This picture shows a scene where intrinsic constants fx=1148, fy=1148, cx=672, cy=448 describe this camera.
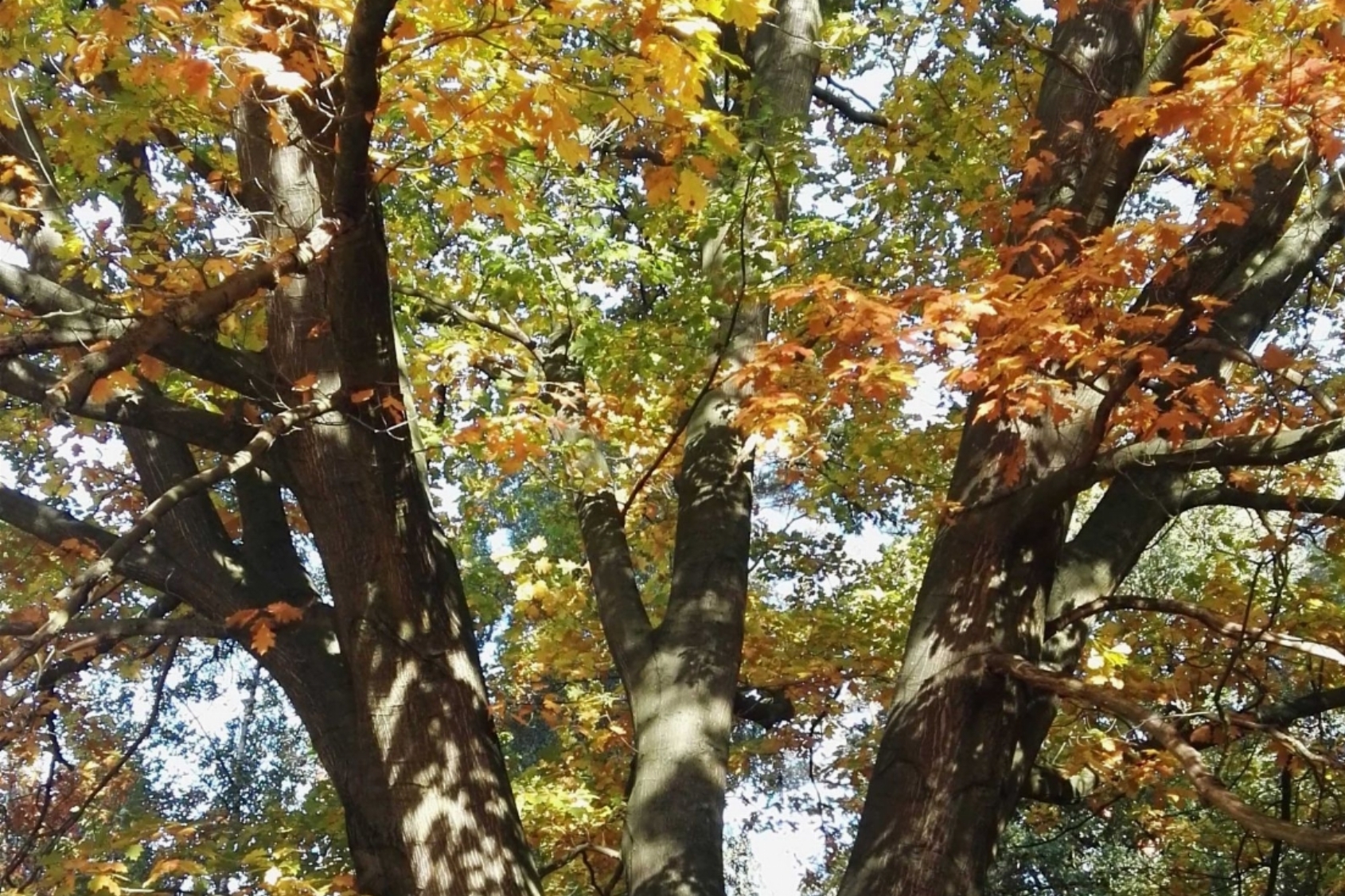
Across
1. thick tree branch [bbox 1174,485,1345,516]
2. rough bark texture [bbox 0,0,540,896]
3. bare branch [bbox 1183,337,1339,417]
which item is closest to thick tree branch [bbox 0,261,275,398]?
rough bark texture [bbox 0,0,540,896]

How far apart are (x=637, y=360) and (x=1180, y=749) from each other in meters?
3.80

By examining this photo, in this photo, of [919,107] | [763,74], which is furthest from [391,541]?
[919,107]

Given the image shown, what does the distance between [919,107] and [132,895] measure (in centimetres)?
599

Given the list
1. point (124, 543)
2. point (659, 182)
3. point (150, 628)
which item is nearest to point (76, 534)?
point (150, 628)

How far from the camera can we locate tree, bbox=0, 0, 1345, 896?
3785 mm

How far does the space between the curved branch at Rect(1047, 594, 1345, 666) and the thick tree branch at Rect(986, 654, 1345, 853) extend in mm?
414

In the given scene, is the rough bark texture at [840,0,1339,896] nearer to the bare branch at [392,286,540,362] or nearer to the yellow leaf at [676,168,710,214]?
the yellow leaf at [676,168,710,214]

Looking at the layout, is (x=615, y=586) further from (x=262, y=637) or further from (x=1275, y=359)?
(x=1275, y=359)

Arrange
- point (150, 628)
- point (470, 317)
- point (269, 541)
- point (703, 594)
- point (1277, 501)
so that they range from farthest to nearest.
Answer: point (470, 317)
point (269, 541)
point (703, 594)
point (150, 628)
point (1277, 501)

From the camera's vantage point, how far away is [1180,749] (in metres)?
3.68

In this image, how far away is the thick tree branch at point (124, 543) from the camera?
3.21 m

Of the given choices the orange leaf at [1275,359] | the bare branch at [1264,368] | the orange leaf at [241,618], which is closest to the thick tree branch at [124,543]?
the orange leaf at [241,618]

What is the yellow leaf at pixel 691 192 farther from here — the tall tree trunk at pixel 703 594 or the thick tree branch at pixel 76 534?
the thick tree branch at pixel 76 534

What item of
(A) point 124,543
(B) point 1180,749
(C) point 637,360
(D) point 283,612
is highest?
(C) point 637,360
